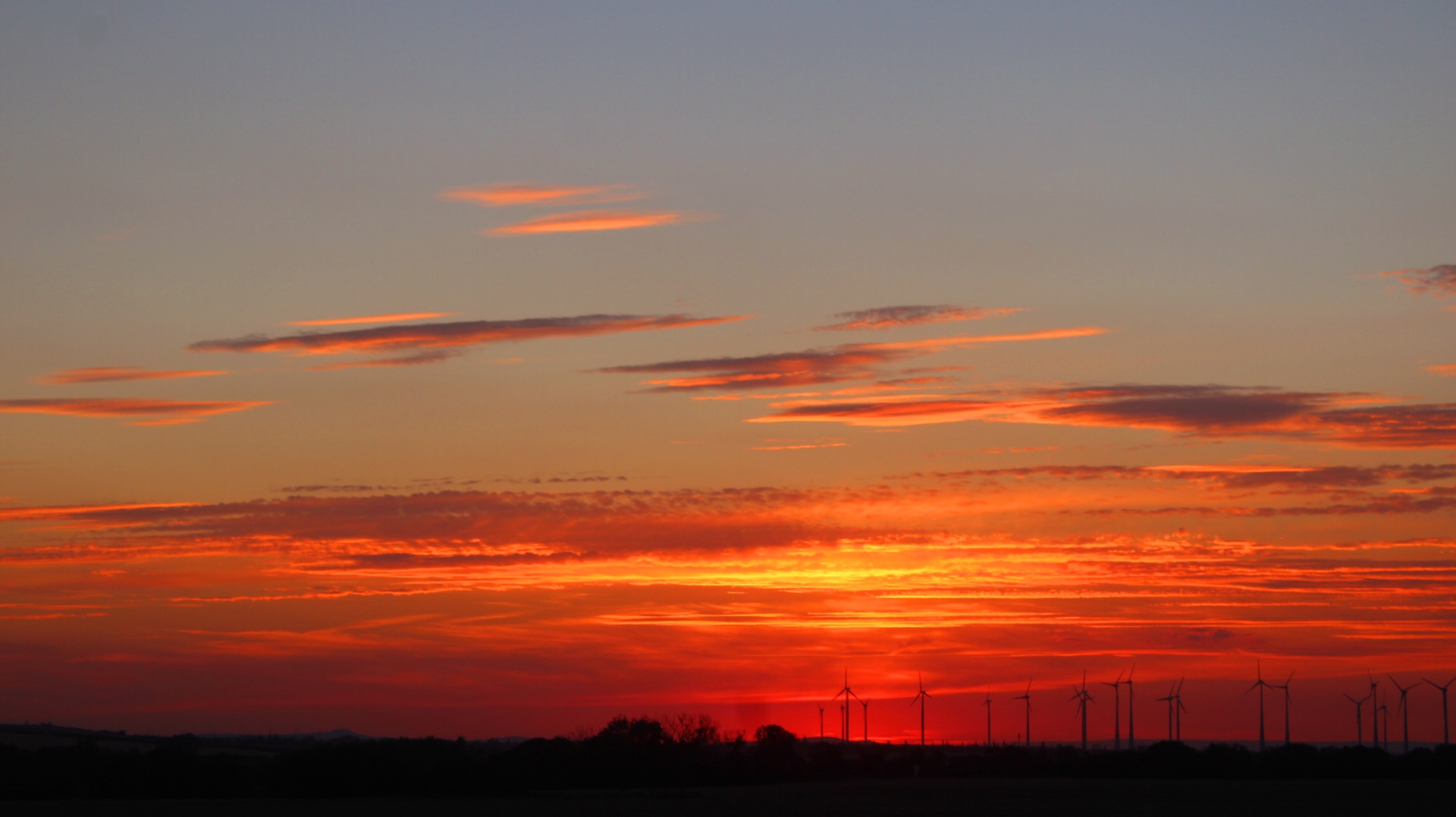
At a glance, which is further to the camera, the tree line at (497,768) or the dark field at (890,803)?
the tree line at (497,768)

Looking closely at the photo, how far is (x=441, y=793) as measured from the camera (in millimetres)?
144000

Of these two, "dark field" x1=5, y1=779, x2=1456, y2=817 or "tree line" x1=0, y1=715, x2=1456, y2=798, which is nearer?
"dark field" x1=5, y1=779, x2=1456, y2=817

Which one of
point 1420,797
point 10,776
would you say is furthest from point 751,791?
point 10,776

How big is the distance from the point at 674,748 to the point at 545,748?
1863 cm

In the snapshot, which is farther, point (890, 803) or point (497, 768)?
point (497, 768)

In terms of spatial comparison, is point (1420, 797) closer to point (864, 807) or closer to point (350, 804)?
point (864, 807)

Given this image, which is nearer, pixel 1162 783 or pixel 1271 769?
pixel 1162 783

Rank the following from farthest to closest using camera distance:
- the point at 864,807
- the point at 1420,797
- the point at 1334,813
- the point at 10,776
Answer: the point at 10,776
the point at 1420,797
the point at 864,807
the point at 1334,813

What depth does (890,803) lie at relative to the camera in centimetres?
12756

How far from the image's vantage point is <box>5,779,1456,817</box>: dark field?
114 m

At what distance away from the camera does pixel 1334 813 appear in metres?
111

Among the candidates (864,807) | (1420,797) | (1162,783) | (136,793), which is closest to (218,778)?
(136,793)

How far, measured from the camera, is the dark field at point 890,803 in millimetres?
114312

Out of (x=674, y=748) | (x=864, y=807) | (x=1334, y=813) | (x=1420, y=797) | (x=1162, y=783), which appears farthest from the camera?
(x=674, y=748)
